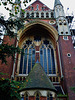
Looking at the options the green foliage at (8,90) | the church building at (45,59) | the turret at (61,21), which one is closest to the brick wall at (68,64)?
the church building at (45,59)

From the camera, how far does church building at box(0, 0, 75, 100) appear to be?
8.54m

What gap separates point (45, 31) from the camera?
18.1 metres

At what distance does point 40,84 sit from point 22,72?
6.51 meters

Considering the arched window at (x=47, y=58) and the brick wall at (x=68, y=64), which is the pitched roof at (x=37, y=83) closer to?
the brick wall at (x=68, y=64)

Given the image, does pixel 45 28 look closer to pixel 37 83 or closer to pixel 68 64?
pixel 68 64

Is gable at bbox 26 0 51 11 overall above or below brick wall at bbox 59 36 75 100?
above

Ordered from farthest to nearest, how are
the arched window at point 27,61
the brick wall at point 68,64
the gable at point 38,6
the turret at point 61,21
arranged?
the gable at point 38,6
the turret at point 61,21
the arched window at point 27,61
the brick wall at point 68,64

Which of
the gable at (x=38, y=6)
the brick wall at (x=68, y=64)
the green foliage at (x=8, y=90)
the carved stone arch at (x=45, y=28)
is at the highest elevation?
the gable at (x=38, y=6)

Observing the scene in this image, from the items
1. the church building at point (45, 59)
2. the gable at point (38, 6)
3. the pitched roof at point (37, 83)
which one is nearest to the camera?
the pitched roof at point (37, 83)

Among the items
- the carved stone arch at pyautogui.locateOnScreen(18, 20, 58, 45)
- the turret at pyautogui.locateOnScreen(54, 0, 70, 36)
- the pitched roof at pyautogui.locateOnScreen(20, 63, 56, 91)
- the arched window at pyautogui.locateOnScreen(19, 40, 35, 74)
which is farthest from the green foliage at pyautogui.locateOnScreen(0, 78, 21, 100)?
the turret at pyautogui.locateOnScreen(54, 0, 70, 36)

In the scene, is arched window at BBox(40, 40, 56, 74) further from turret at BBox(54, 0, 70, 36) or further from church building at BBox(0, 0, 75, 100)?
turret at BBox(54, 0, 70, 36)

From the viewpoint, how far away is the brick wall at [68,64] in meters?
11.1

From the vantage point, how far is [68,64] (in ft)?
41.8

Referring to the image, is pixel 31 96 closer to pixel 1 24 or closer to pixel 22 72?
pixel 1 24
